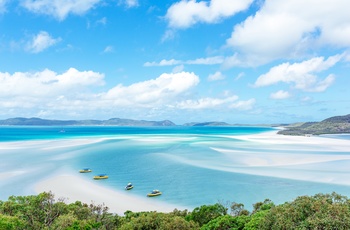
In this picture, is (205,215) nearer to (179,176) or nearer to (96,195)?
(96,195)

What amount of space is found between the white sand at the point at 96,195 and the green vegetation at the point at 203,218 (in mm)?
8120

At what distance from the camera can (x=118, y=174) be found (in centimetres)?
4106

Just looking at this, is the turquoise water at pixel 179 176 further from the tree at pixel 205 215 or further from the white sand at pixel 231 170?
the tree at pixel 205 215

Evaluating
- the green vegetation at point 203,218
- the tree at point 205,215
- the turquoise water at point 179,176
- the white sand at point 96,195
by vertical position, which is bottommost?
the white sand at point 96,195

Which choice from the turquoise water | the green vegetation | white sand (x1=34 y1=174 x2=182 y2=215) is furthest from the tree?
white sand (x1=34 y1=174 x2=182 y2=215)

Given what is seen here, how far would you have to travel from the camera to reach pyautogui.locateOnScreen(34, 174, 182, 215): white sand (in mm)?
26672

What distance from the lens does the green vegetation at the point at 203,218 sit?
34.9 ft

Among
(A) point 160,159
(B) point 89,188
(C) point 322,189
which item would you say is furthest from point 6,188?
(C) point 322,189

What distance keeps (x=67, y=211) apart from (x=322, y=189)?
2618cm

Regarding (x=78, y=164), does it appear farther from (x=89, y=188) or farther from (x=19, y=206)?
(x=19, y=206)

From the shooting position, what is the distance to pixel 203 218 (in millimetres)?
17312

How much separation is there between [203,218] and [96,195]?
16.6 meters

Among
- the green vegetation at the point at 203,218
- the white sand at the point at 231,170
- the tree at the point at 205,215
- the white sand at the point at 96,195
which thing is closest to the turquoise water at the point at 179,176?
the white sand at the point at 231,170

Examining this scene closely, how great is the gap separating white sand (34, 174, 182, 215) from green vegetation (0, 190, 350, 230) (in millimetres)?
8120
